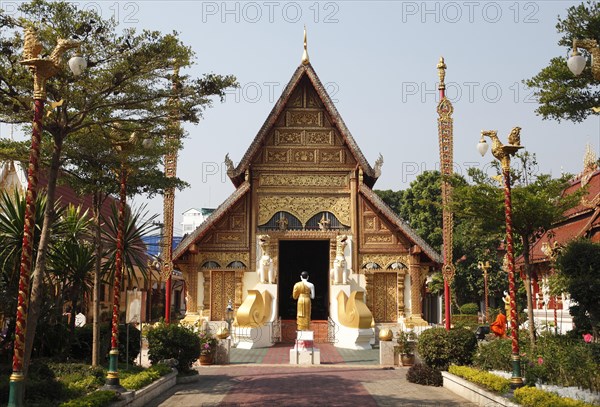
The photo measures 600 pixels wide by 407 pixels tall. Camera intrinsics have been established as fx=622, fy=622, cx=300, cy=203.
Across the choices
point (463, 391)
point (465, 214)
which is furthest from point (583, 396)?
point (465, 214)

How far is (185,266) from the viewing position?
995 inches

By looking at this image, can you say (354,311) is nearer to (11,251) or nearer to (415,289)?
(415,289)

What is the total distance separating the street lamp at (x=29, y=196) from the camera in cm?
832

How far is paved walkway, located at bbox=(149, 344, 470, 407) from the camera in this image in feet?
40.7

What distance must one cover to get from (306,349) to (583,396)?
371 inches

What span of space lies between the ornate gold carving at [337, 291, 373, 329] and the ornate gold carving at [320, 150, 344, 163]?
552 centimetres

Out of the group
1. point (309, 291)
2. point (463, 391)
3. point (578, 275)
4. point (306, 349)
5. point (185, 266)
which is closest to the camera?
point (463, 391)

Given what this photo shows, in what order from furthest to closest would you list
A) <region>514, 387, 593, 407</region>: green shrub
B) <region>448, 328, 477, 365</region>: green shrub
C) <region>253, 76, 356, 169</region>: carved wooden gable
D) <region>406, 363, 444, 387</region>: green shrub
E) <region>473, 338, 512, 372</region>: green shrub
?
1. <region>253, 76, 356, 169</region>: carved wooden gable
2. <region>448, 328, 477, 365</region>: green shrub
3. <region>406, 363, 444, 387</region>: green shrub
4. <region>473, 338, 512, 372</region>: green shrub
5. <region>514, 387, 593, 407</region>: green shrub

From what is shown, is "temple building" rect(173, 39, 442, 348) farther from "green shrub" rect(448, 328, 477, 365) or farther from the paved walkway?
"green shrub" rect(448, 328, 477, 365)

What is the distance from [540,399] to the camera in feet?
32.4

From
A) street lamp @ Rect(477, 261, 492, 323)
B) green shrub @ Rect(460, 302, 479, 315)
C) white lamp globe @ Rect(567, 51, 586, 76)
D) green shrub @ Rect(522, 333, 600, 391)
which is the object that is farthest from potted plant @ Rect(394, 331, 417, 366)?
green shrub @ Rect(460, 302, 479, 315)

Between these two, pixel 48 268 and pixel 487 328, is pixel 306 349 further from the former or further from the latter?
pixel 487 328

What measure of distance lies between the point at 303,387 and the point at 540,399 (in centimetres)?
580

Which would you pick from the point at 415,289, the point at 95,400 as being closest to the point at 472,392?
the point at 95,400
